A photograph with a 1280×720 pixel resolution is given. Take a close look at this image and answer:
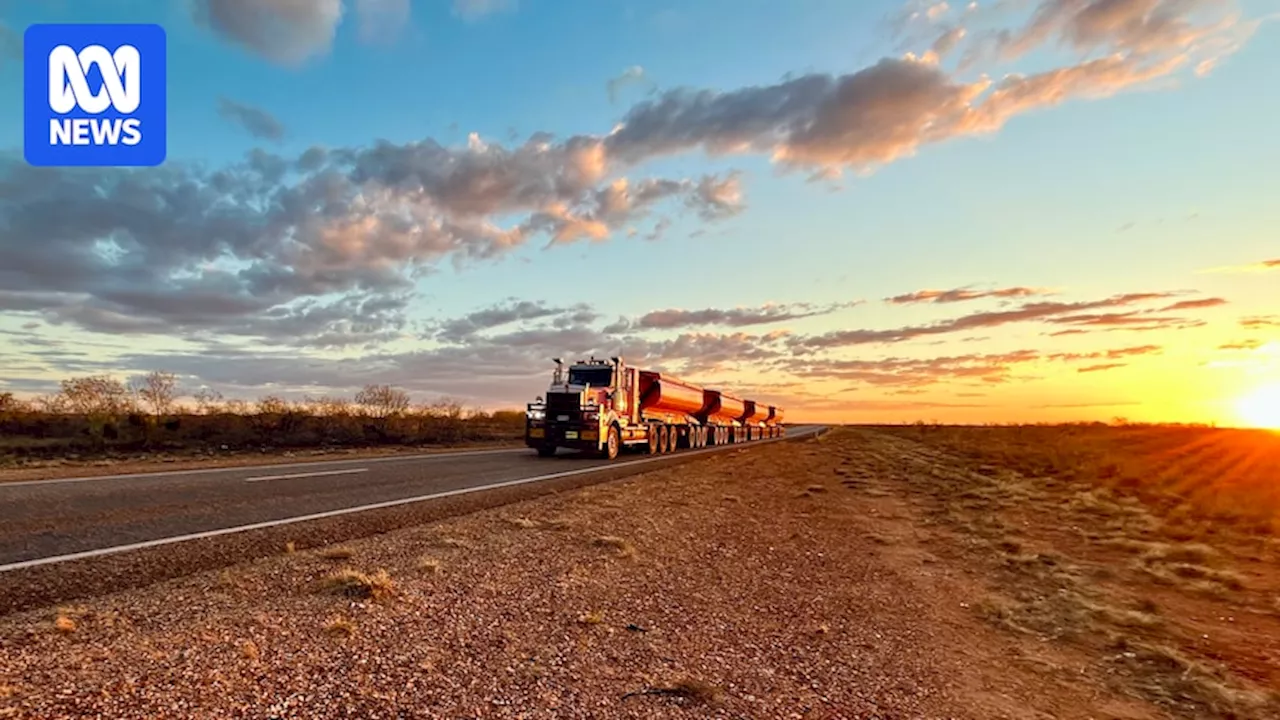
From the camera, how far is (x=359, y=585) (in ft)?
19.7

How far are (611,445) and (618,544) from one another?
17.9 meters

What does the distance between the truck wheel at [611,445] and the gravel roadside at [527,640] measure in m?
17.0

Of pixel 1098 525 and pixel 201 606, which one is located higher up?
pixel 201 606

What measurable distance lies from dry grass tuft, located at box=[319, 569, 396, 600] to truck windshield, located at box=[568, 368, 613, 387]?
68.4 ft

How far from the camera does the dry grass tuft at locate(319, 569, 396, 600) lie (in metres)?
5.84

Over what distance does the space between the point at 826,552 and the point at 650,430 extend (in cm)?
2133

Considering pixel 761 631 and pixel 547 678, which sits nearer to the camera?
pixel 547 678

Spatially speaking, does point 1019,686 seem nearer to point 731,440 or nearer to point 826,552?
point 826,552

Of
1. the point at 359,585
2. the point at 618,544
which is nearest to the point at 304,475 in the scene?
the point at 618,544

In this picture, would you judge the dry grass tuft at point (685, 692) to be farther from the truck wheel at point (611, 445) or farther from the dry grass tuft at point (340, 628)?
the truck wheel at point (611, 445)

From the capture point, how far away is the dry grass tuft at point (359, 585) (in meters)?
5.84

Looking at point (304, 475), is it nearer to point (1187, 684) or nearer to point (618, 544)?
point (618, 544)

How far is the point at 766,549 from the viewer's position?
9.80 m

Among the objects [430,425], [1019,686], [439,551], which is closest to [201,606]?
[439,551]
